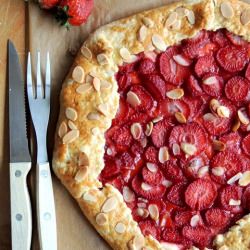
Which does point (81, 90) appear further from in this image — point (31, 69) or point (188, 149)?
point (188, 149)

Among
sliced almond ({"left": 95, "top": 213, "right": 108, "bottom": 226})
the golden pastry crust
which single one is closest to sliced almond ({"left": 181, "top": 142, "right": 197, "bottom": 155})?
the golden pastry crust

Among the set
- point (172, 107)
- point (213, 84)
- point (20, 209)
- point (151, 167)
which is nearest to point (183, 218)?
point (151, 167)

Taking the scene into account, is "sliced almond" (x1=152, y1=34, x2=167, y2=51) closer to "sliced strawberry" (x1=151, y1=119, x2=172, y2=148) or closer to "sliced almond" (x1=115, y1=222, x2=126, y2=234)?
"sliced strawberry" (x1=151, y1=119, x2=172, y2=148)

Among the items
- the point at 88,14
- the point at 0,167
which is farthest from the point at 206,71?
the point at 0,167

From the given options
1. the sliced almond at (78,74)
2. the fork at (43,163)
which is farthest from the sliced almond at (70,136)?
the sliced almond at (78,74)

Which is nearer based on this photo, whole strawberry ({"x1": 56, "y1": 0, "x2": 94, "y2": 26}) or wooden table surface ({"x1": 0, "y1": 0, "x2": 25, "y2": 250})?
whole strawberry ({"x1": 56, "y1": 0, "x2": 94, "y2": 26})
